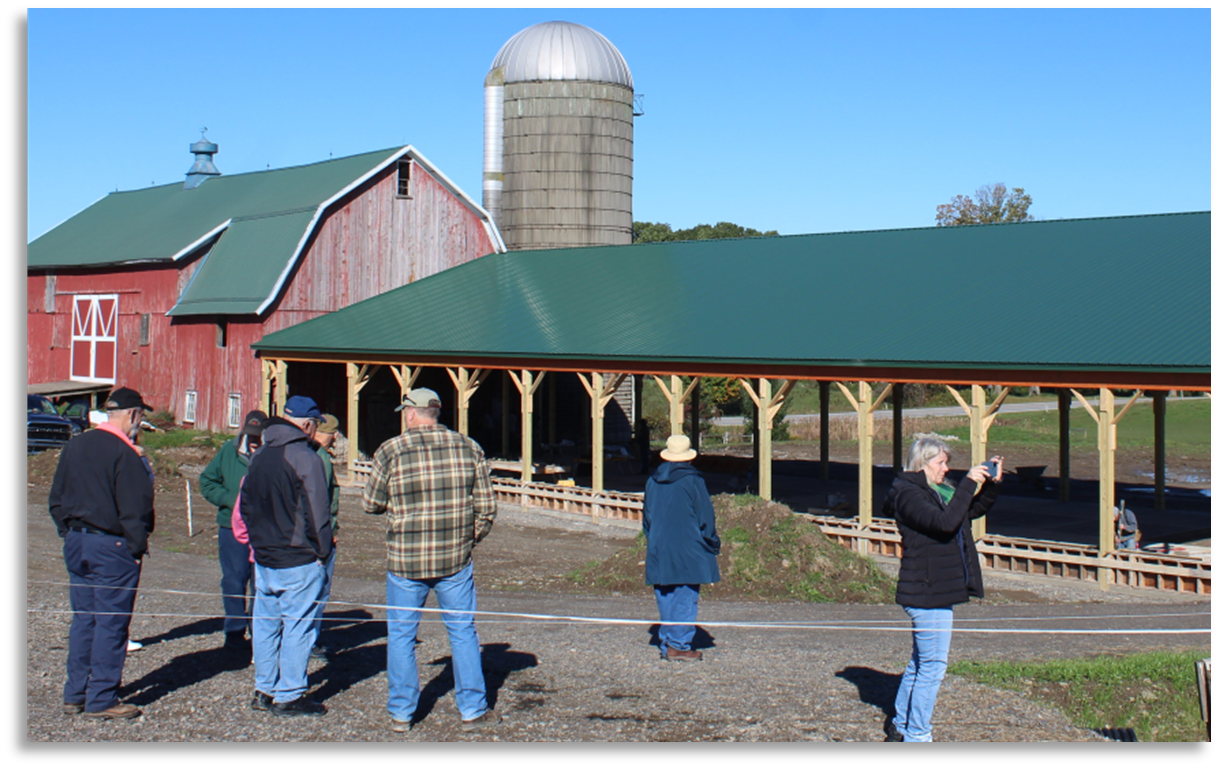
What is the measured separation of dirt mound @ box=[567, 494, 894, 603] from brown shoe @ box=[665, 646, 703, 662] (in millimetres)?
4667

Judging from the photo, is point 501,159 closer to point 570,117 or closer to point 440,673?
point 570,117

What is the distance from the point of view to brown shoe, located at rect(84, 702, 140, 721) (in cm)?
637

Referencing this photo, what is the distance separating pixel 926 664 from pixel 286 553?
3527mm

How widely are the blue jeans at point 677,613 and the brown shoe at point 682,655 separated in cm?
2

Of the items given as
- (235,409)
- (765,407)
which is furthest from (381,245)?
(765,407)

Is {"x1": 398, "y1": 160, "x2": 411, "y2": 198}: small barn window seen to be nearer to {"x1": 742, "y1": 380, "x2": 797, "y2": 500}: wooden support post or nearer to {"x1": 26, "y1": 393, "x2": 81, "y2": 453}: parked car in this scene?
{"x1": 26, "y1": 393, "x2": 81, "y2": 453}: parked car

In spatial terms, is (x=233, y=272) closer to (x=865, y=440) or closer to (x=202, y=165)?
(x=202, y=165)

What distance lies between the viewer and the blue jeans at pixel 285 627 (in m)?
6.49

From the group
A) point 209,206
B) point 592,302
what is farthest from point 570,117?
point 592,302

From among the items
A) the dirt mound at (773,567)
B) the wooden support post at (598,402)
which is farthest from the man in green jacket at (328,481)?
→ the wooden support post at (598,402)

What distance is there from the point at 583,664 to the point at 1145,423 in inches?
1638

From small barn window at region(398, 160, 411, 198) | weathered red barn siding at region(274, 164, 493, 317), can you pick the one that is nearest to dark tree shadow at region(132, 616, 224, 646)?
weathered red barn siding at region(274, 164, 493, 317)

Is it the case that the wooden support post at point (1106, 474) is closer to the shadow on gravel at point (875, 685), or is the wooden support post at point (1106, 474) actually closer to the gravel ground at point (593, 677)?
the gravel ground at point (593, 677)

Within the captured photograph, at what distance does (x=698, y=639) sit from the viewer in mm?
8961
